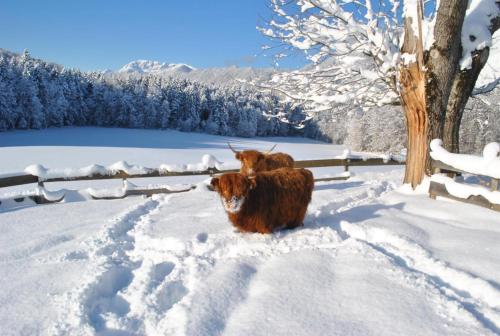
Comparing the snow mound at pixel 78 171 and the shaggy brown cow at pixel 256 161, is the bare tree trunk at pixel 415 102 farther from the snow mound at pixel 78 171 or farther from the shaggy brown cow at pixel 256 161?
the snow mound at pixel 78 171

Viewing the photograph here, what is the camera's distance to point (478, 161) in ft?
18.0

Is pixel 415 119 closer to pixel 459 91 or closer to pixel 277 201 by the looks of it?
pixel 459 91

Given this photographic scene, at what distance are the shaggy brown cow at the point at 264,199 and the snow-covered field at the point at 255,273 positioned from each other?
0.61 ft

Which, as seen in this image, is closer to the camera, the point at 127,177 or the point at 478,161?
the point at 478,161

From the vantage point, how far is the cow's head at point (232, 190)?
4.20 meters

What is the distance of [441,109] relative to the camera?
6574mm

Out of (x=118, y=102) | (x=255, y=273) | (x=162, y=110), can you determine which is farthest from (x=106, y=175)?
(x=162, y=110)

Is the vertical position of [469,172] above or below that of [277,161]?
above

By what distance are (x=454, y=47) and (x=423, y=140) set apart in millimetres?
1722

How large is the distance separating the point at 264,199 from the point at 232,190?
50 centimetres

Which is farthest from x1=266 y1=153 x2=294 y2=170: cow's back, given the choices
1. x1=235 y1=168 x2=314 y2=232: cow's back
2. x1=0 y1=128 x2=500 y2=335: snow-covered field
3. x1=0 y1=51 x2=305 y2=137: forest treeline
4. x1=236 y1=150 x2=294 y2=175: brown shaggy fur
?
x1=0 y1=51 x2=305 y2=137: forest treeline

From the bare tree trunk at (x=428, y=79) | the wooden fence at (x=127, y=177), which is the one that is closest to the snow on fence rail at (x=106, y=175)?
the wooden fence at (x=127, y=177)

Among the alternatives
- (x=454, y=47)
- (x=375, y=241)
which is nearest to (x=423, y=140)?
(x=454, y=47)

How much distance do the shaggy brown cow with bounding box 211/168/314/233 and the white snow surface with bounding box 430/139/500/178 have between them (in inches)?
108
